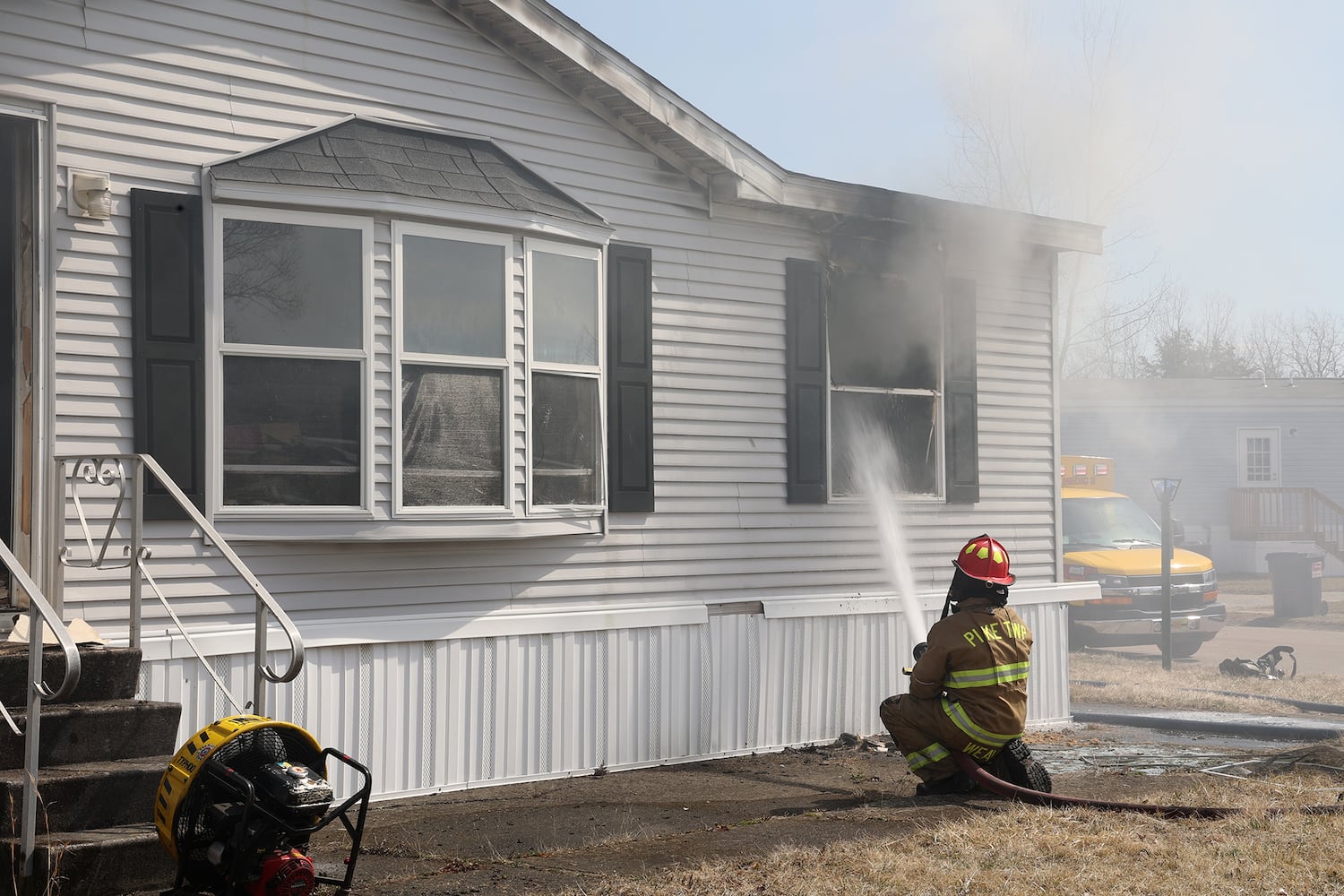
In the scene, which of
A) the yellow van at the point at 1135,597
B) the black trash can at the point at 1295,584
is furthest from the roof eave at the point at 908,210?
the black trash can at the point at 1295,584

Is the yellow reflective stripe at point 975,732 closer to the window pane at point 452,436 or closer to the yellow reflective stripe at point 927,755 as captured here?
the yellow reflective stripe at point 927,755

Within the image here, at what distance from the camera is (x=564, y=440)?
8773 mm

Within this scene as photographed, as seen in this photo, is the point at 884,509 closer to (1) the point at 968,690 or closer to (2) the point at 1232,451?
(1) the point at 968,690

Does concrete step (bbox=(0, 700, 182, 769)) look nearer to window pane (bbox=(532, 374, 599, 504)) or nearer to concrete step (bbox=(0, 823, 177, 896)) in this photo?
concrete step (bbox=(0, 823, 177, 896))

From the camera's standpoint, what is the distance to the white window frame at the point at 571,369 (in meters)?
8.48

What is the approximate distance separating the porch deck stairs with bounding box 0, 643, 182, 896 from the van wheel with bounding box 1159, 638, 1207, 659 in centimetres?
1459

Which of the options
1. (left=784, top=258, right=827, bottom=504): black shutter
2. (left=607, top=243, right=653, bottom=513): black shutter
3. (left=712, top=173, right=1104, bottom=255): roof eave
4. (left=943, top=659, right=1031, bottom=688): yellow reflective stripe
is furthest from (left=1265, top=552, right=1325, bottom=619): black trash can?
(left=943, top=659, right=1031, bottom=688): yellow reflective stripe

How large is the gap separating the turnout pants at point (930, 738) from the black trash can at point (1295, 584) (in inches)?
678

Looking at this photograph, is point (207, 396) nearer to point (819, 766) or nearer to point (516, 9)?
point (516, 9)

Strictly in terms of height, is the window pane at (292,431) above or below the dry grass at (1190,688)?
above

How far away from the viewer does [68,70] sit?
7.32 metres

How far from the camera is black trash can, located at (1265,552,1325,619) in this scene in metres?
22.9

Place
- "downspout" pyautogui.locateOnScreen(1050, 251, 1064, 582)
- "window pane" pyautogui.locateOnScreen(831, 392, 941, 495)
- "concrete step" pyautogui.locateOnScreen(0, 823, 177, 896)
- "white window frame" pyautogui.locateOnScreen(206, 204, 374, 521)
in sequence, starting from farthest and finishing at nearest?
"downspout" pyautogui.locateOnScreen(1050, 251, 1064, 582) → "window pane" pyautogui.locateOnScreen(831, 392, 941, 495) → "white window frame" pyautogui.locateOnScreen(206, 204, 374, 521) → "concrete step" pyautogui.locateOnScreen(0, 823, 177, 896)

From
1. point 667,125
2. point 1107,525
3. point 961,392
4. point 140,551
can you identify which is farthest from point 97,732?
point 1107,525
